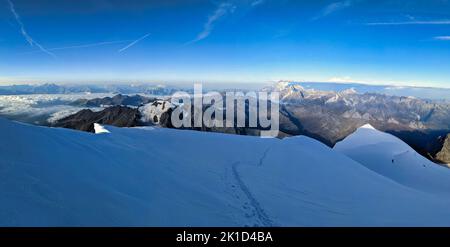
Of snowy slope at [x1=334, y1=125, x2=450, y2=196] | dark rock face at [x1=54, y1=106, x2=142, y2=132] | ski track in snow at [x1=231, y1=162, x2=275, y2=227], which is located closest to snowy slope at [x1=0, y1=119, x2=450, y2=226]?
ski track in snow at [x1=231, y1=162, x2=275, y2=227]

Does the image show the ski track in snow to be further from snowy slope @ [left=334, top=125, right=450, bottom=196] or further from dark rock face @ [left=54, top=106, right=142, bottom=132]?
dark rock face @ [left=54, top=106, right=142, bottom=132]

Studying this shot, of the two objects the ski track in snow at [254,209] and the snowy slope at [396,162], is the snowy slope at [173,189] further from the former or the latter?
the snowy slope at [396,162]

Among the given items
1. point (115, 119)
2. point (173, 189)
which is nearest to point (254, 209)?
point (173, 189)

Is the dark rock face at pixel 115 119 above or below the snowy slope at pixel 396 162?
below

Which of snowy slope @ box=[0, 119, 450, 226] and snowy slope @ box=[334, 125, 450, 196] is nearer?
snowy slope @ box=[0, 119, 450, 226]

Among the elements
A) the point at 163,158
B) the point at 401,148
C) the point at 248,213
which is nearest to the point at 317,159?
the point at 163,158

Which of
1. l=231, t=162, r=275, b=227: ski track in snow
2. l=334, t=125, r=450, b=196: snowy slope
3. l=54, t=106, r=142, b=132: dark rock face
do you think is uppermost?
l=231, t=162, r=275, b=227: ski track in snow

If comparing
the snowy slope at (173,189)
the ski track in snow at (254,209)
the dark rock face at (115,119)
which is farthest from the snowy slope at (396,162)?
the dark rock face at (115,119)
